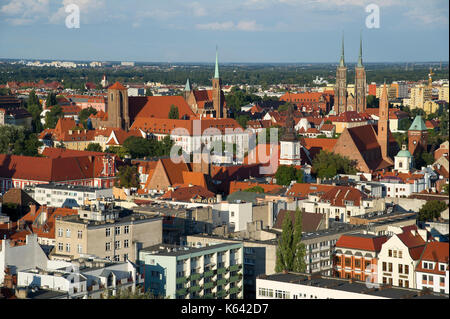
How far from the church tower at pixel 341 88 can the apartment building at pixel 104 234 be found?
51.9 meters

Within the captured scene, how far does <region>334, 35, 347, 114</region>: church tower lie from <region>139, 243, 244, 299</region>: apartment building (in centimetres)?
5286

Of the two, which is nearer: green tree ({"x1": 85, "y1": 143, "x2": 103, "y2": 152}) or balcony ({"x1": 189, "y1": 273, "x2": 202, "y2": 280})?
balcony ({"x1": 189, "y1": 273, "x2": 202, "y2": 280})

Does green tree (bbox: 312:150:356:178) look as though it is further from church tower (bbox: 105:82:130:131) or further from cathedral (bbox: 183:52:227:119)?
cathedral (bbox: 183:52:227:119)

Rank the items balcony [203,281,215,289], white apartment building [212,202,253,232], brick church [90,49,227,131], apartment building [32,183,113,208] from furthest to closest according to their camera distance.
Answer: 1. brick church [90,49,227,131]
2. apartment building [32,183,113,208]
3. white apartment building [212,202,253,232]
4. balcony [203,281,215,289]

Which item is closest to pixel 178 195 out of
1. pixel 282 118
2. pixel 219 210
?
pixel 219 210

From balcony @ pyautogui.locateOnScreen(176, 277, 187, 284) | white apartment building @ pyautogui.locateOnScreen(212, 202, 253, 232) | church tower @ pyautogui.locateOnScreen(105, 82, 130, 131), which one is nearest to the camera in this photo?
balcony @ pyautogui.locateOnScreen(176, 277, 187, 284)

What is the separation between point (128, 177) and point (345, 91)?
3799cm

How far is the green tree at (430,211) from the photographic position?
27.5 meters

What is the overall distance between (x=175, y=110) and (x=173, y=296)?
45010 millimetres

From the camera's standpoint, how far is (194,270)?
70.4 ft

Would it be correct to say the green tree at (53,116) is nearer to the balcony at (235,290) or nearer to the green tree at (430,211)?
the green tree at (430,211)

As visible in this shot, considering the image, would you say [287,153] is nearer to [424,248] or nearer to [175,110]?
[424,248]

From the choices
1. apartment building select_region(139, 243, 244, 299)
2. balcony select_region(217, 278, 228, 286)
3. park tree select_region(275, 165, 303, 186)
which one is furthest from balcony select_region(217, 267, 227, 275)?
park tree select_region(275, 165, 303, 186)

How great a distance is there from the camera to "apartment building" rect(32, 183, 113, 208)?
113ft
